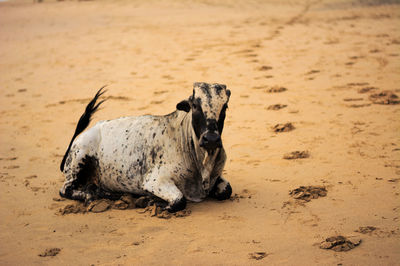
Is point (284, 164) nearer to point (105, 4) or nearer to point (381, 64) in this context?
point (381, 64)

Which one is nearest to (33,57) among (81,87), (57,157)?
(81,87)

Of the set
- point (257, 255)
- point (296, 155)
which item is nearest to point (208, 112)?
point (257, 255)

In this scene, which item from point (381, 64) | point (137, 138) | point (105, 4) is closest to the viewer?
point (137, 138)

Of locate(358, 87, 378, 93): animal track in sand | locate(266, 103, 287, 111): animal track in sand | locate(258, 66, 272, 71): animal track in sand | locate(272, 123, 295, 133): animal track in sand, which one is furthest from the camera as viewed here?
locate(258, 66, 272, 71): animal track in sand

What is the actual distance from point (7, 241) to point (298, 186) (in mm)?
3002

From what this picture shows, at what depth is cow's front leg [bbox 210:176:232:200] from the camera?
493 cm

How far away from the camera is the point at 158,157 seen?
199 inches

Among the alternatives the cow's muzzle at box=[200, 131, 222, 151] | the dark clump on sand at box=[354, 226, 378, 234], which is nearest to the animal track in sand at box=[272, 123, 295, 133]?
the cow's muzzle at box=[200, 131, 222, 151]

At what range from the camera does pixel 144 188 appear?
489 cm

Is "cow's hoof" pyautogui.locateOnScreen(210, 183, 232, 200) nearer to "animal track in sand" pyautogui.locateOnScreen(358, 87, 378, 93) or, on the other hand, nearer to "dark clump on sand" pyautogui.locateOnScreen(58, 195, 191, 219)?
"dark clump on sand" pyautogui.locateOnScreen(58, 195, 191, 219)

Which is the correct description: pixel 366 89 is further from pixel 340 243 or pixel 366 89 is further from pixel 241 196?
pixel 340 243

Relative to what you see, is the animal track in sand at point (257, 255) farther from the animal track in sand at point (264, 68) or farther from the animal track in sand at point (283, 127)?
the animal track in sand at point (264, 68)

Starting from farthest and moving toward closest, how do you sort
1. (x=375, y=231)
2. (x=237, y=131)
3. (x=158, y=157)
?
1. (x=237, y=131)
2. (x=158, y=157)
3. (x=375, y=231)

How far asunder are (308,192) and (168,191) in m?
1.48
